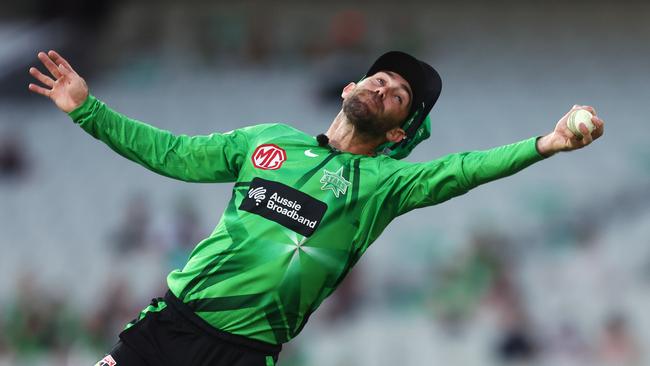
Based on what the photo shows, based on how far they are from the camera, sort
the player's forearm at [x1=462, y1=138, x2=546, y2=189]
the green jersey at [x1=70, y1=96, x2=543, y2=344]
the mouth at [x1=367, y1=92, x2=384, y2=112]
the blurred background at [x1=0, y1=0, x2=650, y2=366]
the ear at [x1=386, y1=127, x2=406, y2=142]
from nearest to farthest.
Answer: the player's forearm at [x1=462, y1=138, x2=546, y2=189]
the green jersey at [x1=70, y1=96, x2=543, y2=344]
the mouth at [x1=367, y1=92, x2=384, y2=112]
the ear at [x1=386, y1=127, x2=406, y2=142]
the blurred background at [x1=0, y1=0, x2=650, y2=366]

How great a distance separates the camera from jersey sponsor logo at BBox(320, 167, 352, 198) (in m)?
4.75

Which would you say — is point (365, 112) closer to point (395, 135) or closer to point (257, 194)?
point (395, 135)

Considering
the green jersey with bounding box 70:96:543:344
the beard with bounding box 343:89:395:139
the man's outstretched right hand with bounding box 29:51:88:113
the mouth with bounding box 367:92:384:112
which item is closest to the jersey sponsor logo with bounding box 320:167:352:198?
the green jersey with bounding box 70:96:543:344

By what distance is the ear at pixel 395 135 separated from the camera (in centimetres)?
506

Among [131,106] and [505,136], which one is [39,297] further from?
[505,136]

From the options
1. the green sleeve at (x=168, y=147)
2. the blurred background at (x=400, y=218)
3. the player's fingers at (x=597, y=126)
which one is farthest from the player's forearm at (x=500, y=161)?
the blurred background at (x=400, y=218)

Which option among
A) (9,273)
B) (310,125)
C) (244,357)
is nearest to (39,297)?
(9,273)

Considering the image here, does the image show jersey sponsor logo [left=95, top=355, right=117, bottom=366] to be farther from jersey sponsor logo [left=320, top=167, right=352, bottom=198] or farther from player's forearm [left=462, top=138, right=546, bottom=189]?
player's forearm [left=462, top=138, right=546, bottom=189]

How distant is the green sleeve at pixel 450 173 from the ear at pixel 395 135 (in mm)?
199

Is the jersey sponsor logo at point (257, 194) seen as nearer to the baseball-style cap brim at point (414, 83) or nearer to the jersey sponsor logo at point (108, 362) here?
the baseball-style cap brim at point (414, 83)

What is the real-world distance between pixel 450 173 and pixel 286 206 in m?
0.71

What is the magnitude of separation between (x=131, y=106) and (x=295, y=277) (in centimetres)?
955

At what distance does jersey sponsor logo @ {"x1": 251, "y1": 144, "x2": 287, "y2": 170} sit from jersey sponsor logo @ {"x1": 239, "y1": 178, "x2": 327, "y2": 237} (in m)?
0.10

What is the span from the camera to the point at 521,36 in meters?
13.8
